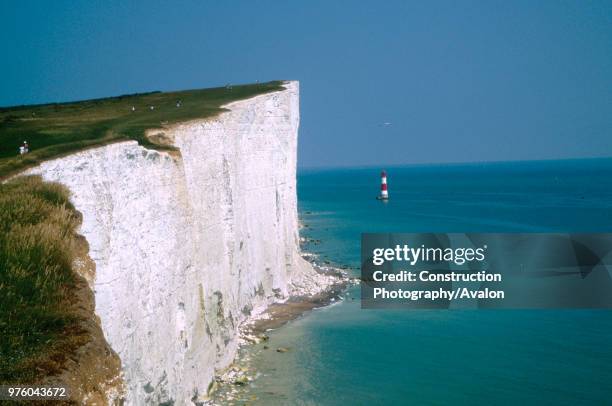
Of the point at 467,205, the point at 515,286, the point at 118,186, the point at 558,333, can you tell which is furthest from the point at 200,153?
the point at 467,205

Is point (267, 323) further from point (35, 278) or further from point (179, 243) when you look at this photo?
point (35, 278)

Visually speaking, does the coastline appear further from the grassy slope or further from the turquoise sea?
the grassy slope

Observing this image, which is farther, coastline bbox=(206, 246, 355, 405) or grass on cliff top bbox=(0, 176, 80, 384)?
coastline bbox=(206, 246, 355, 405)

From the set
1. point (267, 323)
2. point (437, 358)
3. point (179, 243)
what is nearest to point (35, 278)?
point (179, 243)

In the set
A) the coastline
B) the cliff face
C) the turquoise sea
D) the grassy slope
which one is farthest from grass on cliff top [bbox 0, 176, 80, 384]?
the turquoise sea

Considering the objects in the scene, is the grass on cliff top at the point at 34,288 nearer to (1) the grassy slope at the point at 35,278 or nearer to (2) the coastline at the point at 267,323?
(1) the grassy slope at the point at 35,278

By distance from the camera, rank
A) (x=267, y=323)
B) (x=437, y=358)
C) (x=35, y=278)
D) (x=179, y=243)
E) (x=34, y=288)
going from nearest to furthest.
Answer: (x=34, y=288) < (x=35, y=278) < (x=179, y=243) < (x=437, y=358) < (x=267, y=323)
